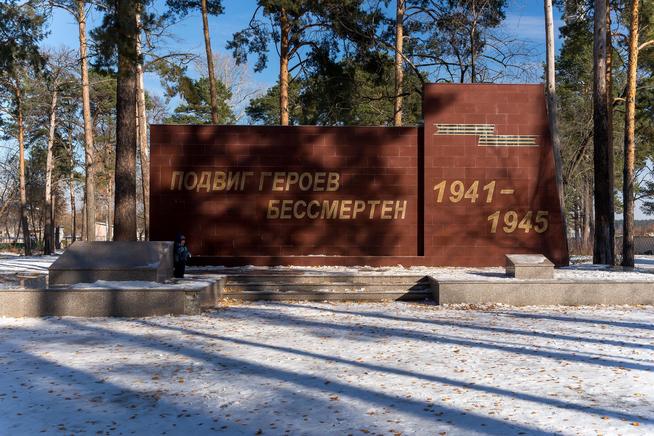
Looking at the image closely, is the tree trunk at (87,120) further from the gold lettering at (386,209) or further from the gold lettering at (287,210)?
the gold lettering at (386,209)

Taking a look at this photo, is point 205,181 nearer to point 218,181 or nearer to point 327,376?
point 218,181

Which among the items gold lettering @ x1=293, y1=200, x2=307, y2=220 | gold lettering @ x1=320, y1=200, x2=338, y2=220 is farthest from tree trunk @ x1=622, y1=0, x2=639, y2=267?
gold lettering @ x1=293, y1=200, x2=307, y2=220

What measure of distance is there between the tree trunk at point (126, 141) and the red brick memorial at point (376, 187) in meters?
2.69

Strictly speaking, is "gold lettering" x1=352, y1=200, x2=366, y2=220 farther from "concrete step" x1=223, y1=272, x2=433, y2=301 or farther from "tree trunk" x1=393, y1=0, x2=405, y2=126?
"tree trunk" x1=393, y1=0, x2=405, y2=126

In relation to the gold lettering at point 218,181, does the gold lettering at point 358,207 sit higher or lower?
lower

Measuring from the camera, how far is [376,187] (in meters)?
20.1

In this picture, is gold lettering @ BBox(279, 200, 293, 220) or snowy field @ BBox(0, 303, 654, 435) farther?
gold lettering @ BBox(279, 200, 293, 220)

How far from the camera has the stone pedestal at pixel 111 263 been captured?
13930mm

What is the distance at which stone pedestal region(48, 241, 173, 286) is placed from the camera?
45.7ft

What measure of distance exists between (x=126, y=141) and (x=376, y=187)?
26.5ft

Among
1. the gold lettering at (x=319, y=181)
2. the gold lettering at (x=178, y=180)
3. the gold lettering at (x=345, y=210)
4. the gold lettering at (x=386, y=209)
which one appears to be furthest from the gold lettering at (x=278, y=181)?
the gold lettering at (x=386, y=209)

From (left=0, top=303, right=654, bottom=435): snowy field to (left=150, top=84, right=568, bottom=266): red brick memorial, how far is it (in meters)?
7.58

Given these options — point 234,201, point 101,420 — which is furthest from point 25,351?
point 234,201

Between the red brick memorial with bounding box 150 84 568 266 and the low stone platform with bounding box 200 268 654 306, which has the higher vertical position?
the red brick memorial with bounding box 150 84 568 266
